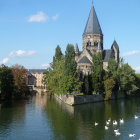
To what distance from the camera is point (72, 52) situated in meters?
62.9

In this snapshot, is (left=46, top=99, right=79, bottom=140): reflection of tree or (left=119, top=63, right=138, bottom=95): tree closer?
(left=46, top=99, right=79, bottom=140): reflection of tree

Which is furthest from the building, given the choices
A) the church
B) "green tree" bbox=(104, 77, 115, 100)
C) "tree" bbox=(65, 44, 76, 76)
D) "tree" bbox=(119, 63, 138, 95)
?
"tree" bbox=(65, 44, 76, 76)

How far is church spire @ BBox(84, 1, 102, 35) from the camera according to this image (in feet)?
325

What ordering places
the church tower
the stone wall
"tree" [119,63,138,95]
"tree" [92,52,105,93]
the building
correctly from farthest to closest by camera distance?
1. the building
2. the church tower
3. "tree" [119,63,138,95]
4. "tree" [92,52,105,93]
5. the stone wall

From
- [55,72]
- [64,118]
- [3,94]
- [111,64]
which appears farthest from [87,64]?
[64,118]

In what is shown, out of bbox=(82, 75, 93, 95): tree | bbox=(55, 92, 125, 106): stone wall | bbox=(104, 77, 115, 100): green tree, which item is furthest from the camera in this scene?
bbox=(104, 77, 115, 100): green tree

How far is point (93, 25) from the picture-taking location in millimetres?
99500

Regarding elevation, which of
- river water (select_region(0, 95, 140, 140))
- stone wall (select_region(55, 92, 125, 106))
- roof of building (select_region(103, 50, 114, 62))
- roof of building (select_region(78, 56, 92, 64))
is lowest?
river water (select_region(0, 95, 140, 140))

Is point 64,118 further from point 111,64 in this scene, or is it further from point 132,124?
point 111,64

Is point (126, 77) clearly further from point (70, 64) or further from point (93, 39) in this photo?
point (70, 64)

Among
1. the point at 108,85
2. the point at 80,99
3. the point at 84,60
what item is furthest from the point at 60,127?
the point at 84,60

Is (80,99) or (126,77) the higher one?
(126,77)

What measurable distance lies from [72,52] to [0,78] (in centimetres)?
1986

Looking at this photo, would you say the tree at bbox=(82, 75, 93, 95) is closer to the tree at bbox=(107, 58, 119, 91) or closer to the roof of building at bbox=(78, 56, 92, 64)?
the tree at bbox=(107, 58, 119, 91)
